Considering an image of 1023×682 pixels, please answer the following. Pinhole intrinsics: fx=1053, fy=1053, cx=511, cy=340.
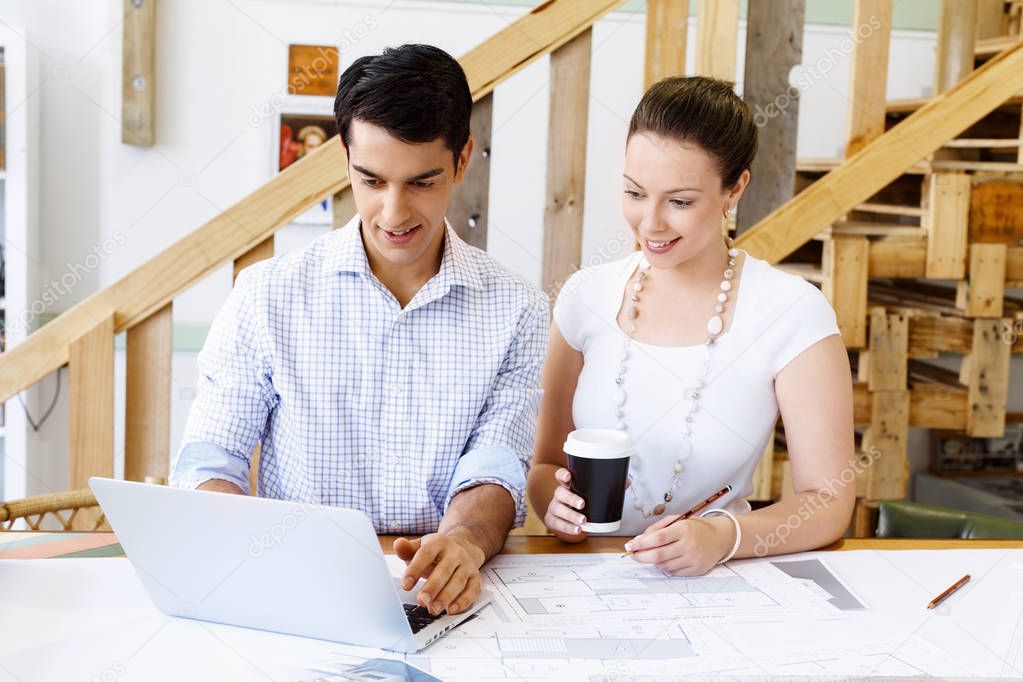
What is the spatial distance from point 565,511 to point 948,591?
0.51 meters

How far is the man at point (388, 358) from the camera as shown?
152 cm

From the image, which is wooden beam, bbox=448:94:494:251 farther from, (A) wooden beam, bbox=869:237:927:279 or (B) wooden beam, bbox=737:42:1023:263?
(A) wooden beam, bbox=869:237:927:279

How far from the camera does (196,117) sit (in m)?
3.89

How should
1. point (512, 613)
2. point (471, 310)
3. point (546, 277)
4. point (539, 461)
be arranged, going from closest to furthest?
1. point (512, 613)
2. point (471, 310)
3. point (539, 461)
4. point (546, 277)

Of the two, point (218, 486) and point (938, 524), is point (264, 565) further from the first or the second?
point (938, 524)

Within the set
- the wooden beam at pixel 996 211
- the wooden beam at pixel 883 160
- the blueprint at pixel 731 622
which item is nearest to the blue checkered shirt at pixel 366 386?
the blueprint at pixel 731 622

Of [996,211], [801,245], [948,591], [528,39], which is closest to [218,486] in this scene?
[948,591]

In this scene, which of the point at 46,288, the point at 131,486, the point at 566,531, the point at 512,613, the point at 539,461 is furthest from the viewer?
the point at 46,288

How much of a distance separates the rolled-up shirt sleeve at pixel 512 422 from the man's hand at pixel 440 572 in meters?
0.27

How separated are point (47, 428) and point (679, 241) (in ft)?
10.0

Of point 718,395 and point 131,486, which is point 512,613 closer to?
point 131,486

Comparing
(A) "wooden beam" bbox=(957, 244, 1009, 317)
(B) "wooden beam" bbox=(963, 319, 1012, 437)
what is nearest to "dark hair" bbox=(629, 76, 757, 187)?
(A) "wooden beam" bbox=(957, 244, 1009, 317)

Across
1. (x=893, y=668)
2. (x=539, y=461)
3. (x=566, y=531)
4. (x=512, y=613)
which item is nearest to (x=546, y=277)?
A: (x=539, y=461)

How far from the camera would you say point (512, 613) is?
4.13 ft
